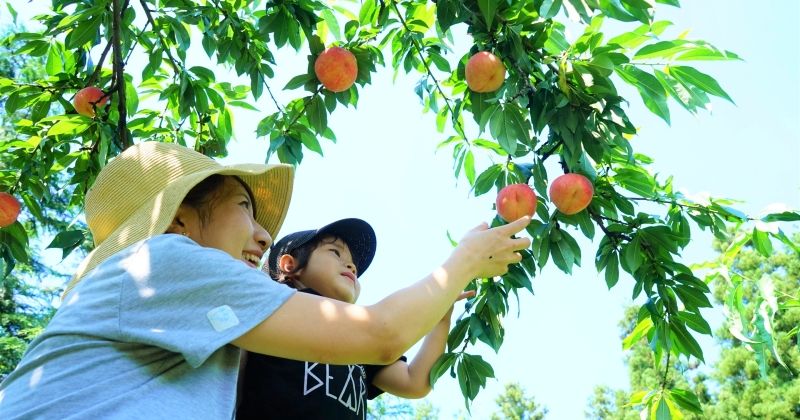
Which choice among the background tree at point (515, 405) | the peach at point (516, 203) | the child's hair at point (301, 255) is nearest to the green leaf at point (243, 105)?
the child's hair at point (301, 255)

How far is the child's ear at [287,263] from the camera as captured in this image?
2.14m

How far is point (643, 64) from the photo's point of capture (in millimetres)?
1786

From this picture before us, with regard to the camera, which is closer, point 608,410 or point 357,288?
point 357,288

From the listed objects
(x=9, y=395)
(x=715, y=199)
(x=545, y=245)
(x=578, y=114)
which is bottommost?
(x=9, y=395)

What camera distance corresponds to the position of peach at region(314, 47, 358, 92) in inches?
88.4

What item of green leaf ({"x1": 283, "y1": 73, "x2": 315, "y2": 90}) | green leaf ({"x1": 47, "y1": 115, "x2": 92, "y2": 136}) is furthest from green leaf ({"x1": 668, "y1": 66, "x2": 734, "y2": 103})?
green leaf ({"x1": 47, "y1": 115, "x2": 92, "y2": 136})

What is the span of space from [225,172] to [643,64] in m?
0.96

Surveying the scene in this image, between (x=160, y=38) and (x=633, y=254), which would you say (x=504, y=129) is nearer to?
(x=633, y=254)

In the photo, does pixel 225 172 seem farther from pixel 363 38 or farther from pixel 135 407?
pixel 363 38

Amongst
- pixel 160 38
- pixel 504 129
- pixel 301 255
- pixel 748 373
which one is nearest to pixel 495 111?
pixel 504 129

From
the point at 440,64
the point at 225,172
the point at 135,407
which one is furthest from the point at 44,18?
the point at 135,407

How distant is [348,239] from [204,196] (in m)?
Result: 0.78

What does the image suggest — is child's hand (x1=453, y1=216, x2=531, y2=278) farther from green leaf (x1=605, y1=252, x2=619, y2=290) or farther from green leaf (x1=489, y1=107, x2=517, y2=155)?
green leaf (x1=605, y1=252, x2=619, y2=290)

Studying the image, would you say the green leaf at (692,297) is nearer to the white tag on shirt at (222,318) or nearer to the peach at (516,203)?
the peach at (516,203)
